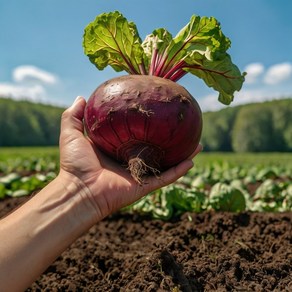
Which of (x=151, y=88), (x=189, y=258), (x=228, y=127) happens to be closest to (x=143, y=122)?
(x=151, y=88)

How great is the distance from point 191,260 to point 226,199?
4.99ft

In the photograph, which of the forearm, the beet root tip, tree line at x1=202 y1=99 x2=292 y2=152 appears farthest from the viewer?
tree line at x1=202 y1=99 x2=292 y2=152

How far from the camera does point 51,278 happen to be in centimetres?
326

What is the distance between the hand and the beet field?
1.48 ft

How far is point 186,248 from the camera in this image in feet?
11.2

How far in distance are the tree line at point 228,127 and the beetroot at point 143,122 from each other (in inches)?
2210

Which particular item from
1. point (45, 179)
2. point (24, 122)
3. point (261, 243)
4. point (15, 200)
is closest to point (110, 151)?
point (261, 243)

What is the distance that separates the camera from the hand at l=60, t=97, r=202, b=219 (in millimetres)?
2811

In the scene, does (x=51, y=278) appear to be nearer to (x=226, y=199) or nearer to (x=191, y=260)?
(x=191, y=260)

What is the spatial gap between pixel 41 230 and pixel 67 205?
9.6 inches

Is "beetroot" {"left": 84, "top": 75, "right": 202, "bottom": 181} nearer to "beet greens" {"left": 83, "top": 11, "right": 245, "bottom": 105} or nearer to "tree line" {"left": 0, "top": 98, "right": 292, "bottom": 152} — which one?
"beet greens" {"left": 83, "top": 11, "right": 245, "bottom": 105}

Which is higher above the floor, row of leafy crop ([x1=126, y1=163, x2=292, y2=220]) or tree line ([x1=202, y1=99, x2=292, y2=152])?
row of leafy crop ([x1=126, y1=163, x2=292, y2=220])

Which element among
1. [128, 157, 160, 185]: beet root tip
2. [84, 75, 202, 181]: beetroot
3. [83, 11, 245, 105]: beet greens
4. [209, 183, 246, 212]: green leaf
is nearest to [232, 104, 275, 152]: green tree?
[209, 183, 246, 212]: green leaf

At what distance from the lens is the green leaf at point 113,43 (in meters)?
3.32
